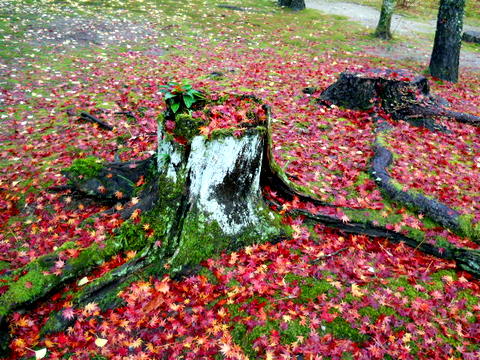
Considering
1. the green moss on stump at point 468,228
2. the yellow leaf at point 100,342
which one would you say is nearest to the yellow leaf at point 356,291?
the green moss on stump at point 468,228

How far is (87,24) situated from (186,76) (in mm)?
6859

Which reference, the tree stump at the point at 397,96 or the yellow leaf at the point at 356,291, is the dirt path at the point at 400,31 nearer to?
the tree stump at the point at 397,96

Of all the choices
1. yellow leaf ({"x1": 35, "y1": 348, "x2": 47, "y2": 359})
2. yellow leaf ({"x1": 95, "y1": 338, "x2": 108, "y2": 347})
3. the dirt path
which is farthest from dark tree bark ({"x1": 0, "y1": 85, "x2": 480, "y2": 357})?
the dirt path

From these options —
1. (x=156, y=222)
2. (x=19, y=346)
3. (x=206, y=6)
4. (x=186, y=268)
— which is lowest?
(x=19, y=346)

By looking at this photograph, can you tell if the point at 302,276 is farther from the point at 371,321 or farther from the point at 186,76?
the point at 186,76

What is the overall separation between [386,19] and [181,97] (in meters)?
13.6

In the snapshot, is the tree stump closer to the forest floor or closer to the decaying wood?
the forest floor

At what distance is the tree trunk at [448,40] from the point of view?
367 inches

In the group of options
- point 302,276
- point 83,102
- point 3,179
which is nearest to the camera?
point 302,276

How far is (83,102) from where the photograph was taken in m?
8.09

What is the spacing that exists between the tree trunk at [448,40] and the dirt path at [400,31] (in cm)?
206

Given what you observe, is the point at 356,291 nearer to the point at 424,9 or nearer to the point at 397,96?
the point at 397,96

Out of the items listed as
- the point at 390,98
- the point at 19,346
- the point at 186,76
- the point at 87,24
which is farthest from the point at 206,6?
the point at 19,346

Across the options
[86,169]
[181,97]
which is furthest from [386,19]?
[86,169]
